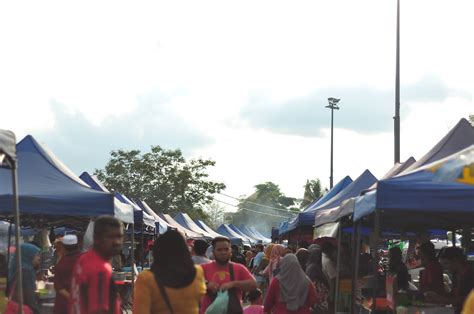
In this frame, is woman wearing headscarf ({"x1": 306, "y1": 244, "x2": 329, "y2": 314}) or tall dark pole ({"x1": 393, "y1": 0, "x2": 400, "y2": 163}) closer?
woman wearing headscarf ({"x1": 306, "y1": 244, "x2": 329, "y2": 314})

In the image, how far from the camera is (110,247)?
244 inches

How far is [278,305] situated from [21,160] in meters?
5.29

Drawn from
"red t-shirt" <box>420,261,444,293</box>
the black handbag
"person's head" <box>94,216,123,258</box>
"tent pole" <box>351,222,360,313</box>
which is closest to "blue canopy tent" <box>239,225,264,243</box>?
"tent pole" <box>351,222,360,313</box>

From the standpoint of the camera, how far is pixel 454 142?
12367 millimetres

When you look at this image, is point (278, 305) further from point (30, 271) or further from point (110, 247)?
point (110, 247)

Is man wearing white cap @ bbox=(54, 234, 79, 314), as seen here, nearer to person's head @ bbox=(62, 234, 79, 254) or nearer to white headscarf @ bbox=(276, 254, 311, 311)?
person's head @ bbox=(62, 234, 79, 254)

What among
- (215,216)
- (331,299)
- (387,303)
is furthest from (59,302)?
(215,216)

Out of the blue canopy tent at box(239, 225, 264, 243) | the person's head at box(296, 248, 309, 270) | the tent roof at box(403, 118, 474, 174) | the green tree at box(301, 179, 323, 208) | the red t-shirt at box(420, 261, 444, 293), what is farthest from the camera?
the green tree at box(301, 179, 323, 208)

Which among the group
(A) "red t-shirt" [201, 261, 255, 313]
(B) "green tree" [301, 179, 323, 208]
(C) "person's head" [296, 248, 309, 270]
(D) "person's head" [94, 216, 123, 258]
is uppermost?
(B) "green tree" [301, 179, 323, 208]

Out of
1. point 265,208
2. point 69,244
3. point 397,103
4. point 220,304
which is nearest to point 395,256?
point 69,244

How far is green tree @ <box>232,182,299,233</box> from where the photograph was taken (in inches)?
6531

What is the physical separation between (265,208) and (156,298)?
164 m

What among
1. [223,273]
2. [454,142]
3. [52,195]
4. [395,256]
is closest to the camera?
[223,273]

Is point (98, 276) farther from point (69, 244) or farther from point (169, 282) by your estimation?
point (69, 244)
